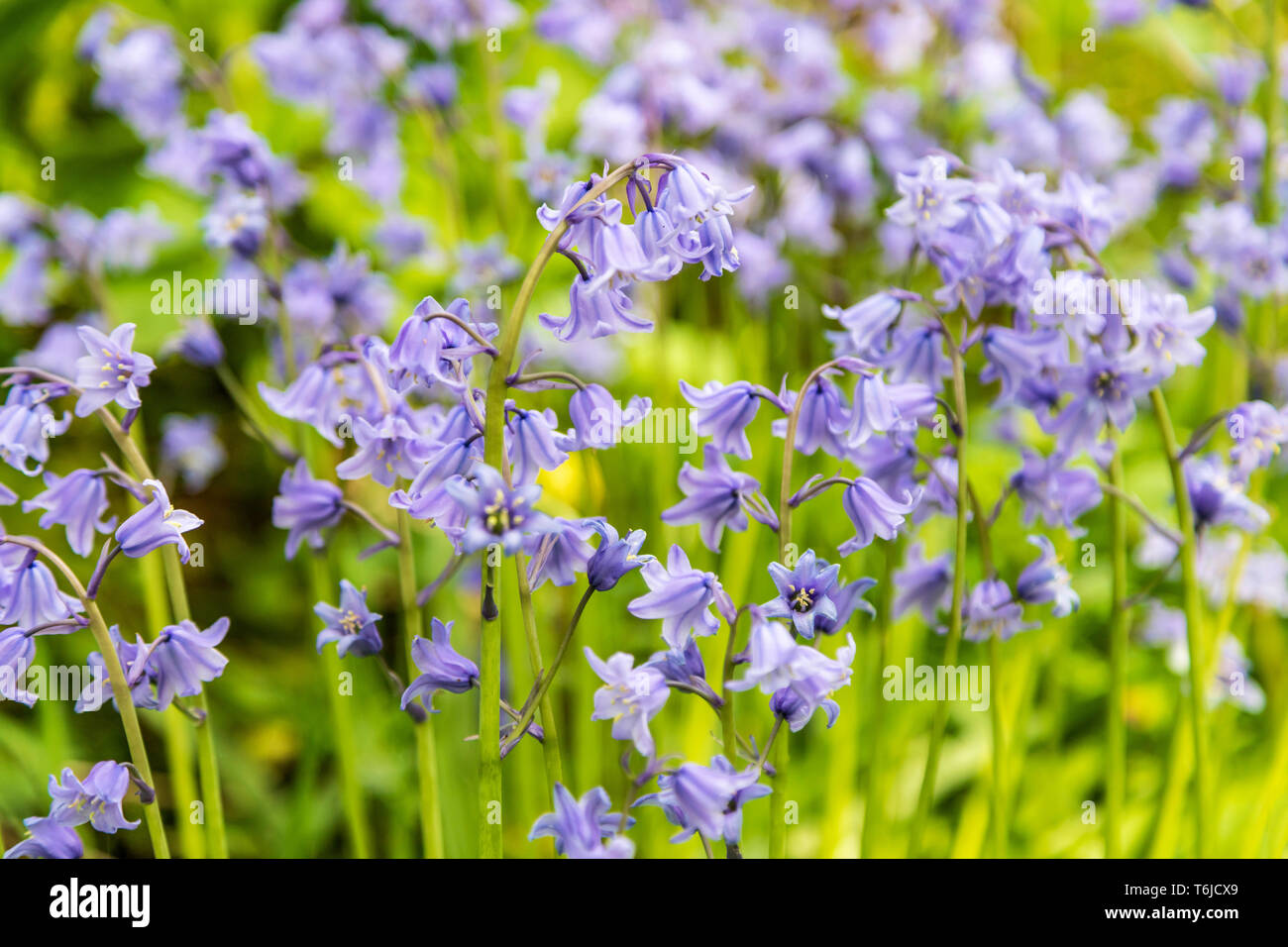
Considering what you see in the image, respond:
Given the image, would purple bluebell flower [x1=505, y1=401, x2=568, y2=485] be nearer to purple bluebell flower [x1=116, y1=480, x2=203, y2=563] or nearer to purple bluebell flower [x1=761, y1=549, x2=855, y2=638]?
purple bluebell flower [x1=761, y1=549, x2=855, y2=638]

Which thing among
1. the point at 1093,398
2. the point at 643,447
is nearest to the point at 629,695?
the point at 1093,398

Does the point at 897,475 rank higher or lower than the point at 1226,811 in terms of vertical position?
higher

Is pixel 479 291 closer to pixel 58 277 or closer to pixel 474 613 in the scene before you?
pixel 474 613

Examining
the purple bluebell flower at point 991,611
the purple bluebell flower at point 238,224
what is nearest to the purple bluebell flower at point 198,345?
the purple bluebell flower at point 238,224

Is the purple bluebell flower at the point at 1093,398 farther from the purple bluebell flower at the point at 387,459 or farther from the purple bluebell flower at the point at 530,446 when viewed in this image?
the purple bluebell flower at the point at 387,459
